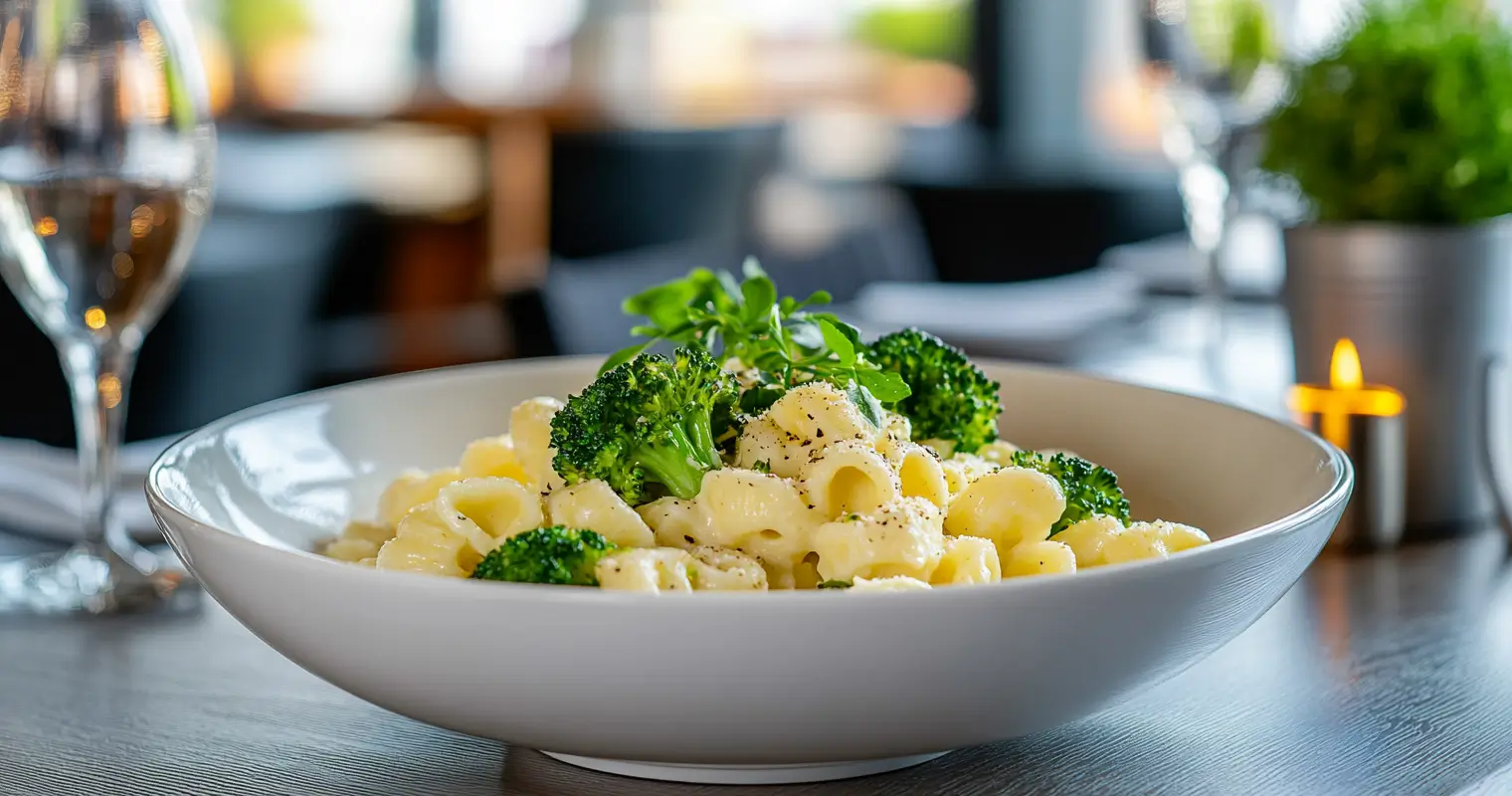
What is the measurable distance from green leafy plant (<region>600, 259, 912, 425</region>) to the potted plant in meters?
0.48

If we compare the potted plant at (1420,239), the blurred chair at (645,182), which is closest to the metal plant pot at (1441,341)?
the potted plant at (1420,239)

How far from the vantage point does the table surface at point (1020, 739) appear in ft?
2.48

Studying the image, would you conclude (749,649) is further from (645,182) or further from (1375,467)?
(645,182)

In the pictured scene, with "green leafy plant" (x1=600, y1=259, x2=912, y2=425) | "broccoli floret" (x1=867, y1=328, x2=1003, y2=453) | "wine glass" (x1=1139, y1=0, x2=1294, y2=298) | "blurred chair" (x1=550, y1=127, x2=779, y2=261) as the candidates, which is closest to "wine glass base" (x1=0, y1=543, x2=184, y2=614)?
"green leafy plant" (x1=600, y1=259, x2=912, y2=425)

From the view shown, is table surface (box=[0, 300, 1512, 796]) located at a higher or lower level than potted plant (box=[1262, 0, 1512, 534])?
lower

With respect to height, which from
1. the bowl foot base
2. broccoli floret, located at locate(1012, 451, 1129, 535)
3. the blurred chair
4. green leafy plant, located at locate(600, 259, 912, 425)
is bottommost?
the blurred chair

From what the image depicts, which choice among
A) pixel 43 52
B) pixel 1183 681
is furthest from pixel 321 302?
pixel 1183 681

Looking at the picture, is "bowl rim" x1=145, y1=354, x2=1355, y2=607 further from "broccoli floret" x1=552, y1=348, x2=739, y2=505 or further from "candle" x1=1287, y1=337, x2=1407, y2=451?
"candle" x1=1287, y1=337, x2=1407, y2=451

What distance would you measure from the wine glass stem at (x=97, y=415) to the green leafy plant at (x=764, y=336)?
1.30ft

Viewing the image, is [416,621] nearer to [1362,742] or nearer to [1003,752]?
[1003,752]

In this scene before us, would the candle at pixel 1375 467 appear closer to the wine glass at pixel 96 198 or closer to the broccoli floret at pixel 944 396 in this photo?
the broccoli floret at pixel 944 396

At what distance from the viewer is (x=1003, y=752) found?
78cm

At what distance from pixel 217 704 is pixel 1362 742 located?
2.05ft

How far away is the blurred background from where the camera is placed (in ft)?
9.00
